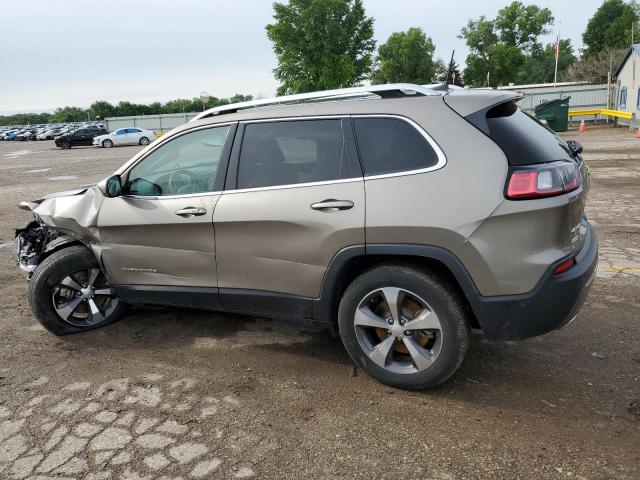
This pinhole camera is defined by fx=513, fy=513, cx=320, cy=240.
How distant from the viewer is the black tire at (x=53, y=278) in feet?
13.5

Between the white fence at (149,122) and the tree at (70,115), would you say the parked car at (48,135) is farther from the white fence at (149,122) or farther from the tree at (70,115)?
the tree at (70,115)

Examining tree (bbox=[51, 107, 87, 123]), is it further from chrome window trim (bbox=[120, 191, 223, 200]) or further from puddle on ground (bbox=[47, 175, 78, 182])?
chrome window trim (bbox=[120, 191, 223, 200])

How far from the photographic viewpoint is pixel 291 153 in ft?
11.1

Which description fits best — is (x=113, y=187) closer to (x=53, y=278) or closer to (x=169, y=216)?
(x=169, y=216)

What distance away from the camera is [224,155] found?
3.58 metres

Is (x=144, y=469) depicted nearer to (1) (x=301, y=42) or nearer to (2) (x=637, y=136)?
(2) (x=637, y=136)

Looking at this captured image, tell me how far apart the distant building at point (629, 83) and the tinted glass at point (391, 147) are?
27.3 m

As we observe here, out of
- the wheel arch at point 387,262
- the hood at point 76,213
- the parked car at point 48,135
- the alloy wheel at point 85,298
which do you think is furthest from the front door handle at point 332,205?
the parked car at point 48,135

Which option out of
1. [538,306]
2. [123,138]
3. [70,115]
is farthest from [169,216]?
[70,115]

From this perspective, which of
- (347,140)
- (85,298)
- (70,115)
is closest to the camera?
(347,140)

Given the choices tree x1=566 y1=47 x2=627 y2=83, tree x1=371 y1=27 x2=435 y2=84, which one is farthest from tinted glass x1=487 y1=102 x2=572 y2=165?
tree x1=371 y1=27 x2=435 y2=84

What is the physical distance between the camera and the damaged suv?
109 inches

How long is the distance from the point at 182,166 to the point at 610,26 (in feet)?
258

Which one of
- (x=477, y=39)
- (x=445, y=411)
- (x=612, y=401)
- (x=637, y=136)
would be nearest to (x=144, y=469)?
(x=445, y=411)
